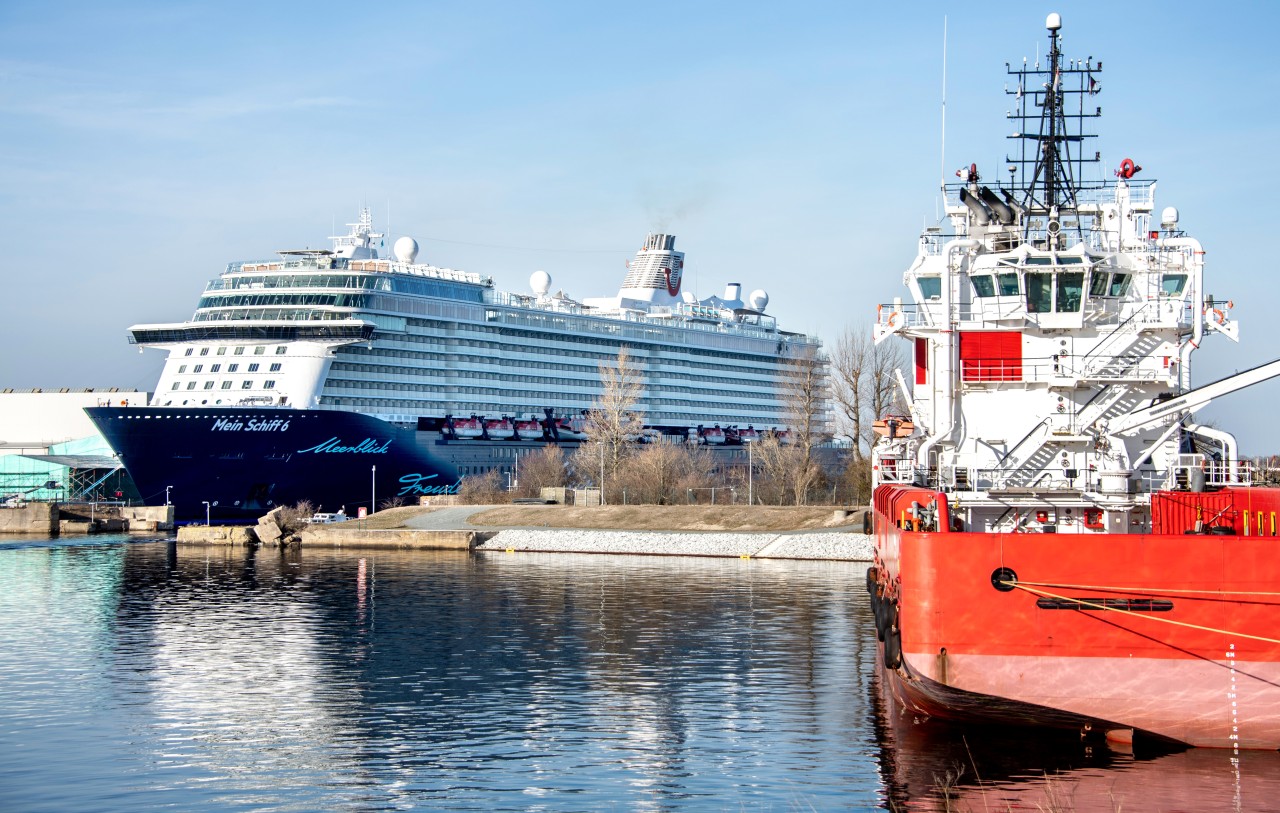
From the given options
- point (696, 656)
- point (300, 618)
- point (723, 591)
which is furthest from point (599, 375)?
point (696, 656)

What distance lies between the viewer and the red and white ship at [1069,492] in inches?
711

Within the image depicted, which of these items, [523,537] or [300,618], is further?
[523,537]

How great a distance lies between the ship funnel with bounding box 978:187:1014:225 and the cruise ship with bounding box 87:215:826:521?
52143 mm

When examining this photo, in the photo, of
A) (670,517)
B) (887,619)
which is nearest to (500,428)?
(670,517)

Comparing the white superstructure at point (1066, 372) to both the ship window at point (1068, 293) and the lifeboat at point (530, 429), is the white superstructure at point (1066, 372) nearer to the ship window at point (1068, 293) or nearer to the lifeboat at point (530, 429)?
the ship window at point (1068, 293)

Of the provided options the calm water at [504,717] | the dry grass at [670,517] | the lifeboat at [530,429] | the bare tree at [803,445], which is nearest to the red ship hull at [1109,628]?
the calm water at [504,717]

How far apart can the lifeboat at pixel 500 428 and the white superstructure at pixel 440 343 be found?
2.37 feet

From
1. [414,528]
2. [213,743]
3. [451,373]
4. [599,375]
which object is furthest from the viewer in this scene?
[599,375]

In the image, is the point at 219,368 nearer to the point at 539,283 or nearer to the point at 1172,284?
the point at 539,283

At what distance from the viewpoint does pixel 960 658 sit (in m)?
18.6

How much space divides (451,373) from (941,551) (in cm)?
6966

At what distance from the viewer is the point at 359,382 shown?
7919cm

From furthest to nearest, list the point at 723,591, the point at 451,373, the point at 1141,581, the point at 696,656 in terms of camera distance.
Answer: the point at 451,373, the point at 723,591, the point at 696,656, the point at 1141,581

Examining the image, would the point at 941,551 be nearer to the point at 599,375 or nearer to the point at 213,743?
the point at 213,743
